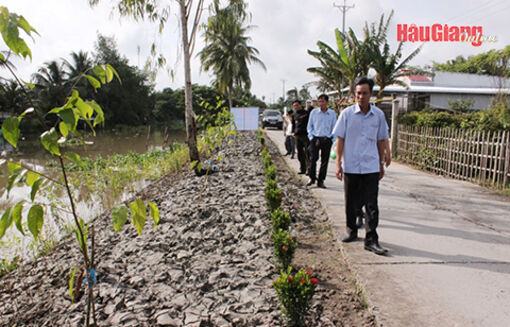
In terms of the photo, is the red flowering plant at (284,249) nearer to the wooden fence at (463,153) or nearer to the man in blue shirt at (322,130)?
the man in blue shirt at (322,130)

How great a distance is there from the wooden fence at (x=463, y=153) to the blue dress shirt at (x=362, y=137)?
15.6 feet

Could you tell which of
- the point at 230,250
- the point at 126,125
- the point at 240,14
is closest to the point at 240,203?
the point at 230,250

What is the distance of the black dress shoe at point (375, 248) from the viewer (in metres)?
3.90

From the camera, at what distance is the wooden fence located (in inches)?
292

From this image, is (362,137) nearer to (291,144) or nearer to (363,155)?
(363,155)

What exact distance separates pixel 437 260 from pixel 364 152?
1.36 metres

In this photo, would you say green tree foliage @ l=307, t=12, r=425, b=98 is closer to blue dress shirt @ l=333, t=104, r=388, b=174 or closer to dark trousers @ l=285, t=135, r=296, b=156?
dark trousers @ l=285, t=135, r=296, b=156

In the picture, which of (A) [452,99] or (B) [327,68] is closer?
(B) [327,68]

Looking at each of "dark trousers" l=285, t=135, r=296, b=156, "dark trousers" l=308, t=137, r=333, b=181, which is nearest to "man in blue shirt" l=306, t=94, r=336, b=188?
"dark trousers" l=308, t=137, r=333, b=181

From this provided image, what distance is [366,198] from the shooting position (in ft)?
13.4

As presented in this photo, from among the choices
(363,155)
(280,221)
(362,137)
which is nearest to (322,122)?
(362,137)

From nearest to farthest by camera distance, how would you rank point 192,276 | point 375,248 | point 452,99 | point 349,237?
1. point 192,276
2. point 375,248
3. point 349,237
4. point 452,99

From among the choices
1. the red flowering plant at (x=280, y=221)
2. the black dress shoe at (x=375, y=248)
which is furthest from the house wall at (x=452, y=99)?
the red flowering plant at (x=280, y=221)

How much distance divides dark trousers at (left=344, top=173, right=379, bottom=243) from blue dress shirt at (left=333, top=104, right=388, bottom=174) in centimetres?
10
